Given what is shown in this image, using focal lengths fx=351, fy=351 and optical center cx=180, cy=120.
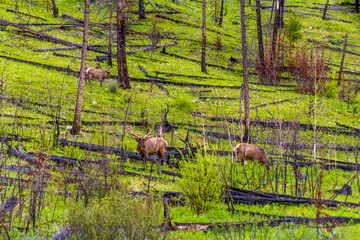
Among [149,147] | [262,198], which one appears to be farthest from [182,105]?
[262,198]

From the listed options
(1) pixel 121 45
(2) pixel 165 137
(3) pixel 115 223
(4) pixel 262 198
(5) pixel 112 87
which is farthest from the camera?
(5) pixel 112 87

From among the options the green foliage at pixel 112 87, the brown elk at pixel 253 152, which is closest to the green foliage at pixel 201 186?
the brown elk at pixel 253 152

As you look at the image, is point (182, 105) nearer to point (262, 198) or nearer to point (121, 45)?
point (121, 45)

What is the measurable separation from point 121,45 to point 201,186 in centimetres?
1341

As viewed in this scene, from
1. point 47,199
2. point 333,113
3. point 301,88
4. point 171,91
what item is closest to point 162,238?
point 47,199

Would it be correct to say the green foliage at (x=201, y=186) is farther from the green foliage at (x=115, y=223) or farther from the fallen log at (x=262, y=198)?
the green foliage at (x=115, y=223)

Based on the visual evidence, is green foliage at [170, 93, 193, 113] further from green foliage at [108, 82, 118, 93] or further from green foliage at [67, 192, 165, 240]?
green foliage at [67, 192, 165, 240]

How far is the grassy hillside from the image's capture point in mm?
6926

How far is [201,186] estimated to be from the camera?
845cm

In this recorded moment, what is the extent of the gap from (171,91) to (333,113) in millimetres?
10562

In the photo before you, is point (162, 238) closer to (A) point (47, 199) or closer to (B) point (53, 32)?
(A) point (47, 199)

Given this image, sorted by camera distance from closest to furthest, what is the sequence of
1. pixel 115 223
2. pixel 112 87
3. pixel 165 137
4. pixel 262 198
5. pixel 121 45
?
pixel 115 223 < pixel 262 198 < pixel 165 137 < pixel 121 45 < pixel 112 87

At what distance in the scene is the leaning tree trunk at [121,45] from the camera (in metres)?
19.7

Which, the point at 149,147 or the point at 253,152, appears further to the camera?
the point at 253,152
